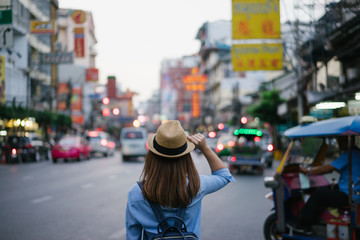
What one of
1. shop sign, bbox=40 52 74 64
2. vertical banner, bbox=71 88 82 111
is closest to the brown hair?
shop sign, bbox=40 52 74 64

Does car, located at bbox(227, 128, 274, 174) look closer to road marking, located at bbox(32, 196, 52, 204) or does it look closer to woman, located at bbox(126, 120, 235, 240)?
road marking, located at bbox(32, 196, 52, 204)

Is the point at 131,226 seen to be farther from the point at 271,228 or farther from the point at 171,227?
the point at 271,228

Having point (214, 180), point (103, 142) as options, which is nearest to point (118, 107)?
point (103, 142)

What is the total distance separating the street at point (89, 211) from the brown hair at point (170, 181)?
476 centimetres

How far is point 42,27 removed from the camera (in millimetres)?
30234

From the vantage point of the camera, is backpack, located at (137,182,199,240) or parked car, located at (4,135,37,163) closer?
backpack, located at (137,182,199,240)

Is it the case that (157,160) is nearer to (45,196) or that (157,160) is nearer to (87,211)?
(87,211)

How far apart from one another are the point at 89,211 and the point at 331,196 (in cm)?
558

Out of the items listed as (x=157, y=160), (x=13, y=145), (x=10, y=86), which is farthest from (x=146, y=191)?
(x=10, y=86)

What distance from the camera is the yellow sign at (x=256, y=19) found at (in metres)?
15.7

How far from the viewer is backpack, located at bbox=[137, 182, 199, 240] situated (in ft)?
9.54

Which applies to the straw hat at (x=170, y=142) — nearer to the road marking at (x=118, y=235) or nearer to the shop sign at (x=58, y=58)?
the road marking at (x=118, y=235)

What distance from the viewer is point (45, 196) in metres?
12.7

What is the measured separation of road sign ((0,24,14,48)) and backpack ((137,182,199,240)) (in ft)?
48.2
